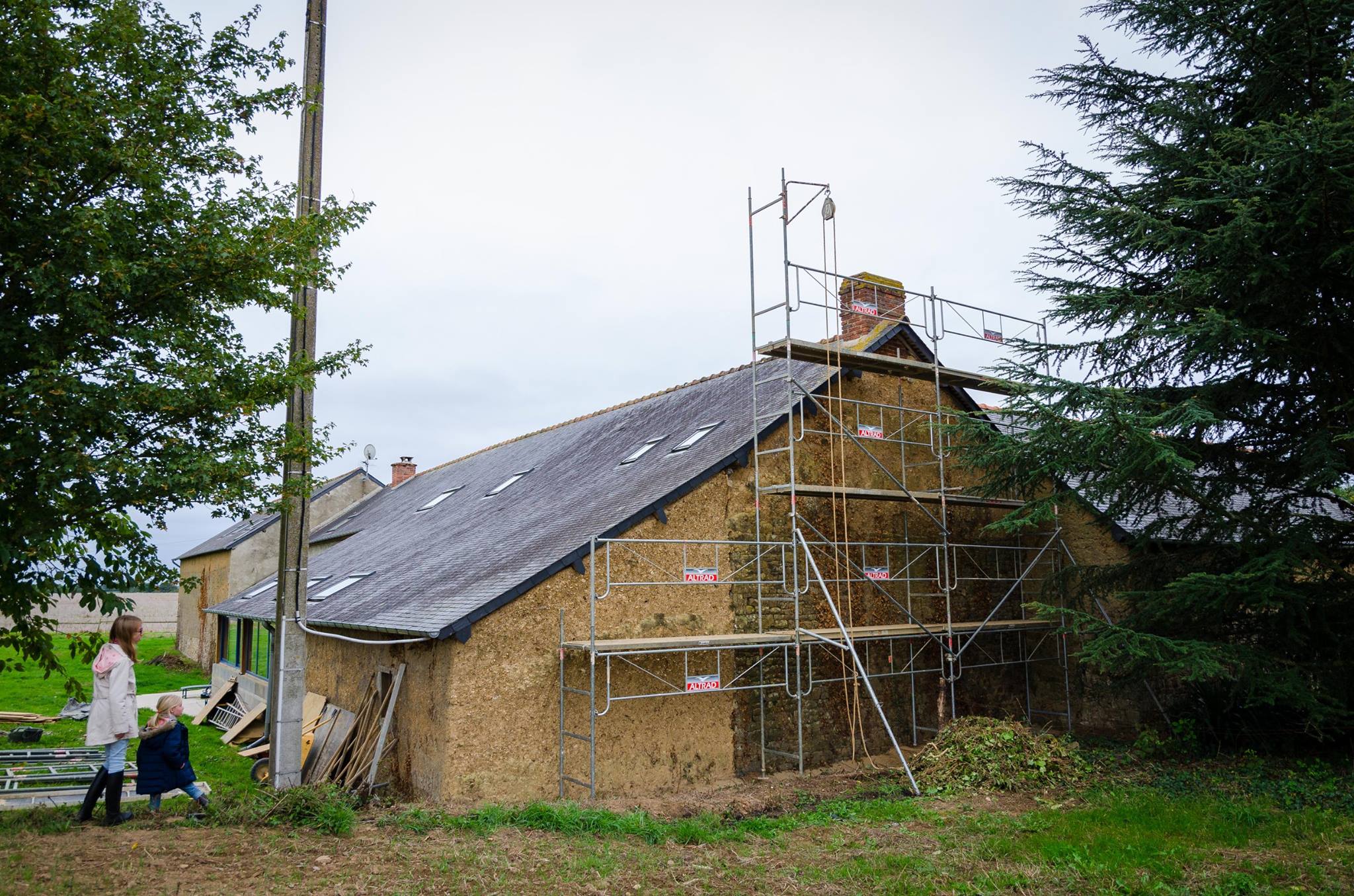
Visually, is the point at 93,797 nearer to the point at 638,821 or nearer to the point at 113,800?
the point at 113,800

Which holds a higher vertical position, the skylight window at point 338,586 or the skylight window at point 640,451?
the skylight window at point 640,451

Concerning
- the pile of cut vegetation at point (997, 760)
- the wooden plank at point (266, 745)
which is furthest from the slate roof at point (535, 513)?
the pile of cut vegetation at point (997, 760)

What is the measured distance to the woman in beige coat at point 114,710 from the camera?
679 centimetres

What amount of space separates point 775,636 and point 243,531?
22.1 m

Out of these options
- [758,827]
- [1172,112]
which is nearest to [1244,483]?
[1172,112]

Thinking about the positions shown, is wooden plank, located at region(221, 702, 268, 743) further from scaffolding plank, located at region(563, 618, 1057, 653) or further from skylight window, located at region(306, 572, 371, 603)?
scaffolding plank, located at region(563, 618, 1057, 653)

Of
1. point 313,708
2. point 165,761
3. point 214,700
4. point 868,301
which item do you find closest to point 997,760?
point 868,301

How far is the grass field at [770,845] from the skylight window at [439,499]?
11920 millimetres

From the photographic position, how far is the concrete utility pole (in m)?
9.16

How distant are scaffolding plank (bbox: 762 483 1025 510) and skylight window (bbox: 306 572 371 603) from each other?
24.9ft

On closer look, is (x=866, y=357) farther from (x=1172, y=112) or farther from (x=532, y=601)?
(x=532, y=601)

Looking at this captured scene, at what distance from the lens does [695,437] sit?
1341 centimetres

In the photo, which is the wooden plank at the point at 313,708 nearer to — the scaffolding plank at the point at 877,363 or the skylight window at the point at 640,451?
the skylight window at the point at 640,451

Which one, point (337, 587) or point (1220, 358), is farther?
point (337, 587)
